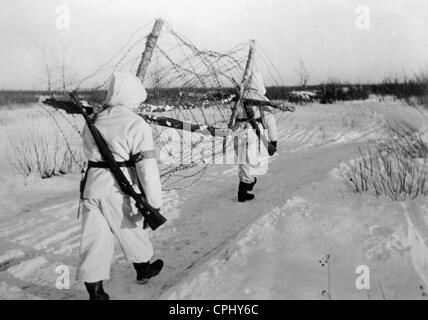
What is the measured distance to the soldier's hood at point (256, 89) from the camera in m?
6.32

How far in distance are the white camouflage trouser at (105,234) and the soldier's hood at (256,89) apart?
3.60 meters

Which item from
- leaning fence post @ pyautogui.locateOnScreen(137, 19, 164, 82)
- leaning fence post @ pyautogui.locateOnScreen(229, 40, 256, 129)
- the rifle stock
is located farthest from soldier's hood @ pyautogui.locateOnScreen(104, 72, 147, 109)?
leaning fence post @ pyautogui.locateOnScreen(229, 40, 256, 129)

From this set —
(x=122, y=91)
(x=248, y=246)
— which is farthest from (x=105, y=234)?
(x=248, y=246)

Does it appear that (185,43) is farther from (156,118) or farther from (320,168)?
(320,168)

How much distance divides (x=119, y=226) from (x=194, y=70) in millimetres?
2833

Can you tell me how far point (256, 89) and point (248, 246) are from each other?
3.30m

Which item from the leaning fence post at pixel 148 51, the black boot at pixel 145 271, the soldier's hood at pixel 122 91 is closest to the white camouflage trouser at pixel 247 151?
the leaning fence post at pixel 148 51

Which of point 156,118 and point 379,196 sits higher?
point 156,118

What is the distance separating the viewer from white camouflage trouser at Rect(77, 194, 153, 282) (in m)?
3.04

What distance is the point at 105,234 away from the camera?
3123mm

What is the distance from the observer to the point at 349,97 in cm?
3753

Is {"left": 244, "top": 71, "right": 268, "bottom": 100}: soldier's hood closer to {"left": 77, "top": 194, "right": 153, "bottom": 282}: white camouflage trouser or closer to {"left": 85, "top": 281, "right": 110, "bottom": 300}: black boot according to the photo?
{"left": 77, "top": 194, "right": 153, "bottom": 282}: white camouflage trouser

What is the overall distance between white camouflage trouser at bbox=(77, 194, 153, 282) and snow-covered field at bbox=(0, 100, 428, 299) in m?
0.41
